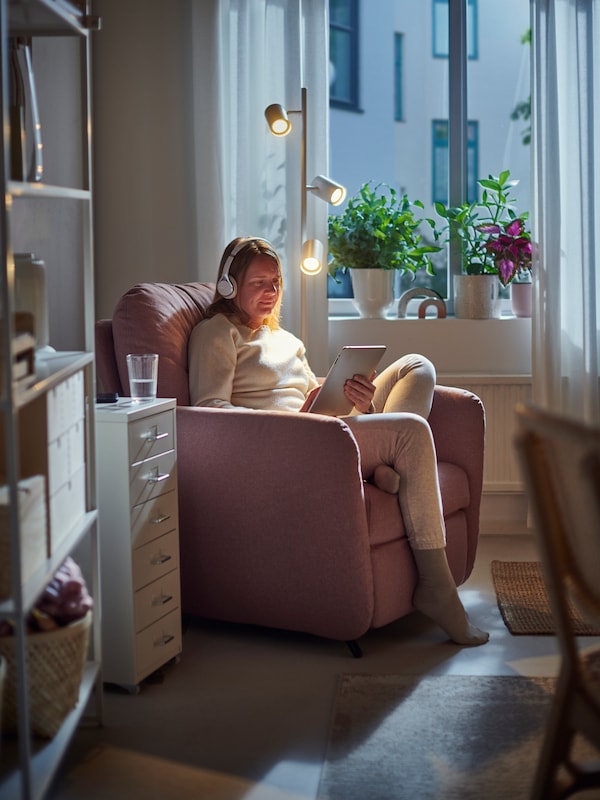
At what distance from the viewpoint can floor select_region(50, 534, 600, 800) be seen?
206 centimetres

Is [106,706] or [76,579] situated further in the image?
[106,706]

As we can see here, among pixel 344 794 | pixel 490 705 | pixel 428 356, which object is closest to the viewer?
pixel 344 794

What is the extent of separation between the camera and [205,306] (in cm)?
326

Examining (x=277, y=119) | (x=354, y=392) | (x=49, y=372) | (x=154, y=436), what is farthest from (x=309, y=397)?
(x=49, y=372)

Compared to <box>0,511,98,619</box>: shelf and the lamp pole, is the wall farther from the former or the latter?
<box>0,511,98,619</box>: shelf

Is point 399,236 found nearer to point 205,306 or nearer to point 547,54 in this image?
point 547,54

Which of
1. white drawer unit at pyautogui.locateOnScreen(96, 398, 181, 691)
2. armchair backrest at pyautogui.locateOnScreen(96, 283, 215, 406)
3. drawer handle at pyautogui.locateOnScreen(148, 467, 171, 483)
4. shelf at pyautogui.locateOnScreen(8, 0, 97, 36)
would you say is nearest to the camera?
shelf at pyautogui.locateOnScreen(8, 0, 97, 36)

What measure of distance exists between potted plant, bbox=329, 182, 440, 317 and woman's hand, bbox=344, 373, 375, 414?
1.10 metres

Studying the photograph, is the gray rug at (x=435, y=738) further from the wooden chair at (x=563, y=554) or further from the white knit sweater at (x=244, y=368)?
the white knit sweater at (x=244, y=368)

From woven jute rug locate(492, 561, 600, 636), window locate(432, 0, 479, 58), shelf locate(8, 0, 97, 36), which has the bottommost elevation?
woven jute rug locate(492, 561, 600, 636)

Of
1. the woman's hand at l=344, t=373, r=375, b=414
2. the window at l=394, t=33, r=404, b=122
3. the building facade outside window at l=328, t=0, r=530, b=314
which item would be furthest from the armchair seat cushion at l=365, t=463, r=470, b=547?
the window at l=394, t=33, r=404, b=122

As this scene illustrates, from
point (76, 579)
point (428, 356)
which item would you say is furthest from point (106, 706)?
point (428, 356)

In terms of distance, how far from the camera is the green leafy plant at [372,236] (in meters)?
4.05

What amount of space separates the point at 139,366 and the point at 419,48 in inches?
92.2
